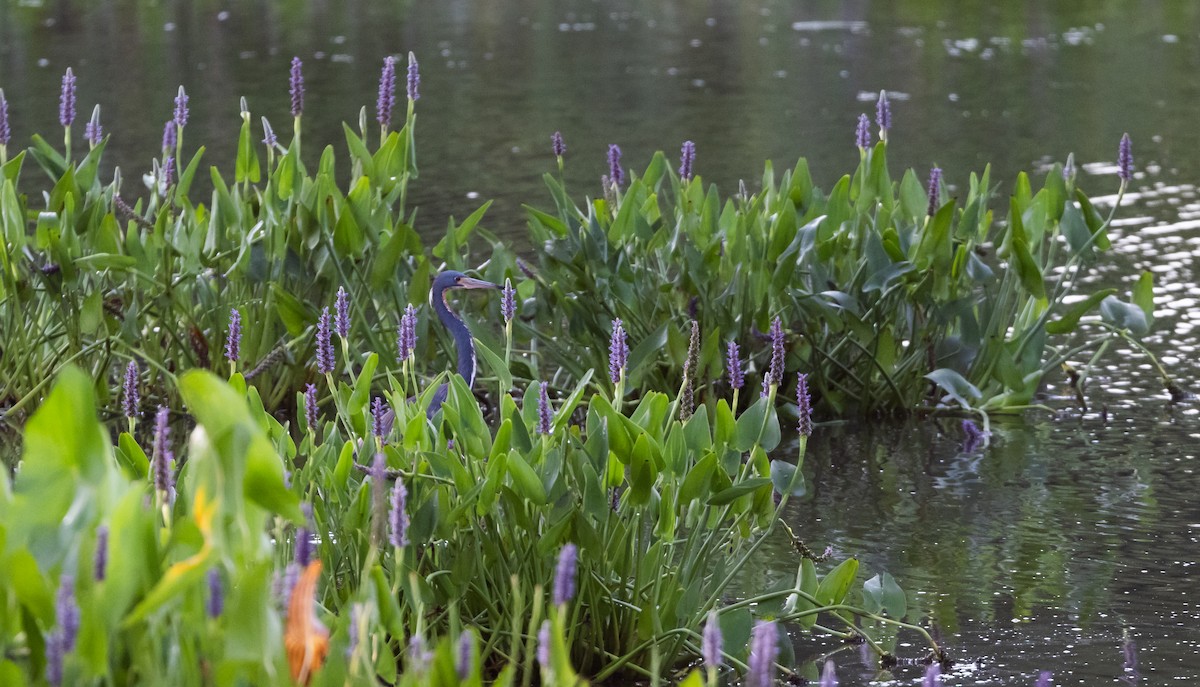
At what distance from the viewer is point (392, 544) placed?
2551 millimetres

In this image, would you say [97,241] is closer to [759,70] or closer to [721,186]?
[721,186]

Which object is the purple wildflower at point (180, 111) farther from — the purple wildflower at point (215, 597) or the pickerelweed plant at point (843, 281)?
the purple wildflower at point (215, 597)

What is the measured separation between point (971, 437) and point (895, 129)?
6909 millimetres

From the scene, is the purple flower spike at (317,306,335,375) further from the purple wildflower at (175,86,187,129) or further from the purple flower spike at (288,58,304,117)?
the purple wildflower at (175,86,187,129)

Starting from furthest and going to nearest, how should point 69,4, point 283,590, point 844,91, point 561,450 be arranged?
1. point 69,4
2. point 844,91
3. point 561,450
4. point 283,590

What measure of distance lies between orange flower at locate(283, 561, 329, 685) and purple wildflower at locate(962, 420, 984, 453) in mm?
3276

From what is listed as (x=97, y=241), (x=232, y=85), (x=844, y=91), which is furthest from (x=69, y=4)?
(x=97, y=241)

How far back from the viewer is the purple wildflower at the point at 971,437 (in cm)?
486

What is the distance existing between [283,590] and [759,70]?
43.8ft

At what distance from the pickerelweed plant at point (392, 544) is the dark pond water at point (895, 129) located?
55cm

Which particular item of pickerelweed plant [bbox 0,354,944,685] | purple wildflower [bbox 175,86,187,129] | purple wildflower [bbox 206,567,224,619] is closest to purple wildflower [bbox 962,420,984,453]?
pickerelweed plant [bbox 0,354,944,685]

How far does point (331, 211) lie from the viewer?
15.2 feet

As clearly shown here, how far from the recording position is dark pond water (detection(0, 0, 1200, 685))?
3.75m

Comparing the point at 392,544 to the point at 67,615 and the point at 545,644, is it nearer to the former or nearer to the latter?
the point at 545,644
